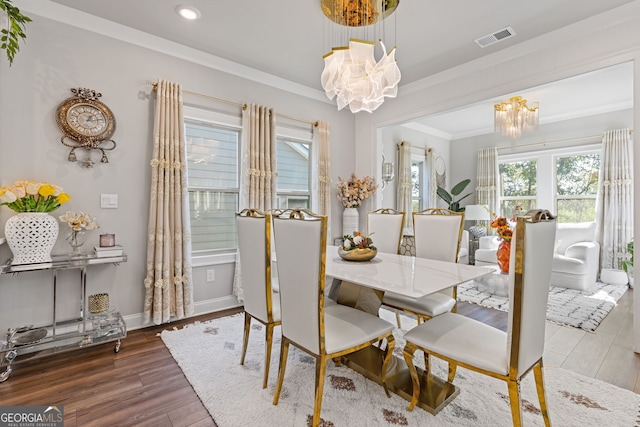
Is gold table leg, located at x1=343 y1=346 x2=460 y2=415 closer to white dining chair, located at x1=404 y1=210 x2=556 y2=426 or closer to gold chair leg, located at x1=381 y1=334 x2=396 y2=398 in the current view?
gold chair leg, located at x1=381 y1=334 x2=396 y2=398

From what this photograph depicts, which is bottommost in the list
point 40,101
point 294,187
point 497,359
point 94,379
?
point 94,379

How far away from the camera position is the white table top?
1548mm

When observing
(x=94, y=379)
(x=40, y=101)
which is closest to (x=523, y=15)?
(x=40, y=101)

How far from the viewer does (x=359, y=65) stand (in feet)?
7.36

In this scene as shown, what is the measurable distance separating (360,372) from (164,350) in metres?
1.62

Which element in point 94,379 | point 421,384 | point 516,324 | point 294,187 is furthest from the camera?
point 294,187

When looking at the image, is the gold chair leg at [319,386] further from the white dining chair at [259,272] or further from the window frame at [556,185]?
the window frame at [556,185]

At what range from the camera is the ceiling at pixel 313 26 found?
2514 mm

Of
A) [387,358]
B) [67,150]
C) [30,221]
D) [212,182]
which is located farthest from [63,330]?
[387,358]

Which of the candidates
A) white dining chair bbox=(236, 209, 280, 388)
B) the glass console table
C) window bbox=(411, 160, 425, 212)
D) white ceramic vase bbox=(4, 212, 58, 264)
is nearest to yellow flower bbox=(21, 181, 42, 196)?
white ceramic vase bbox=(4, 212, 58, 264)

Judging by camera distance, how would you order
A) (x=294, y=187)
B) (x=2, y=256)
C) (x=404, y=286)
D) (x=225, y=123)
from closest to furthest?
(x=404, y=286)
(x=2, y=256)
(x=225, y=123)
(x=294, y=187)

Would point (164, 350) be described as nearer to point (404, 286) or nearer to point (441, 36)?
point (404, 286)

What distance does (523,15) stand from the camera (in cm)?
261

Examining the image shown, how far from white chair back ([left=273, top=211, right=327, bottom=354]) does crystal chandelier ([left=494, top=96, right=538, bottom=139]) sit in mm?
3941
